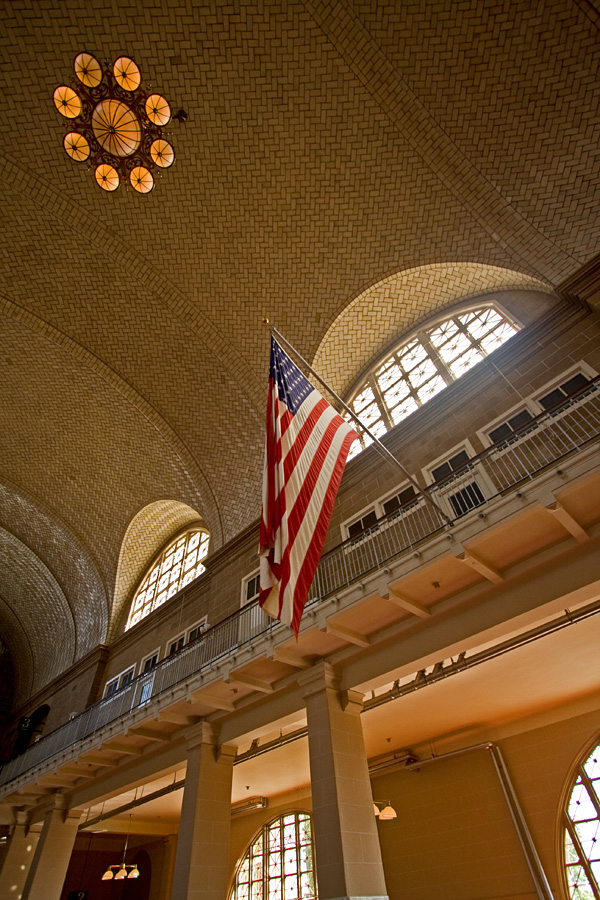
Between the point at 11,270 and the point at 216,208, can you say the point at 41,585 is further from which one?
the point at 216,208

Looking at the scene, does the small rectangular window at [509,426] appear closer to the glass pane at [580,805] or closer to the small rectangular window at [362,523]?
the small rectangular window at [362,523]

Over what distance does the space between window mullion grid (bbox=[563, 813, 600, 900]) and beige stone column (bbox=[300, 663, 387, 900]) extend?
414cm

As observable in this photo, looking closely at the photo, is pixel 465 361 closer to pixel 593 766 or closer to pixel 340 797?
pixel 593 766

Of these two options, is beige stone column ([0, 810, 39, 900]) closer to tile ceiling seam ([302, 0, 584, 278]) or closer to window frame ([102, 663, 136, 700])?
window frame ([102, 663, 136, 700])

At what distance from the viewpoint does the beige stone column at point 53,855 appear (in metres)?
11.9

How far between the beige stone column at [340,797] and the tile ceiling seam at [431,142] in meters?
9.47

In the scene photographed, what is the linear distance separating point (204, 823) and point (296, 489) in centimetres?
656

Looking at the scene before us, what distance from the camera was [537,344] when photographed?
32.4ft

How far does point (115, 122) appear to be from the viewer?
38.7ft

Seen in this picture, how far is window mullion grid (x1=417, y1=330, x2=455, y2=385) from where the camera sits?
1231 centimetres

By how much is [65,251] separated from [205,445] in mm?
6843

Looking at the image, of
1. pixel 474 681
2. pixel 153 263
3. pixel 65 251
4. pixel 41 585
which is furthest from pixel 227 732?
pixel 41 585

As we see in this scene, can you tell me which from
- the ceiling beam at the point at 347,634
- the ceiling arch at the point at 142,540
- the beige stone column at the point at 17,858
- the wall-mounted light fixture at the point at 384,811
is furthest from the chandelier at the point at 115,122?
the beige stone column at the point at 17,858

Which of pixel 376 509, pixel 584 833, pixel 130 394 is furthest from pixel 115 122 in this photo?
pixel 584 833
